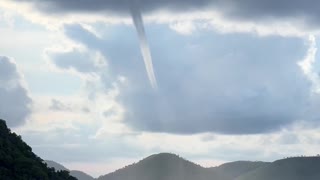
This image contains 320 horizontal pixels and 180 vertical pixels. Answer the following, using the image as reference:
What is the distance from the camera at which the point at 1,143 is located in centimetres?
19638

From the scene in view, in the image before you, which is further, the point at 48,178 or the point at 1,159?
the point at 48,178

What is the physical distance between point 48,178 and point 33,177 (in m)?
7.97

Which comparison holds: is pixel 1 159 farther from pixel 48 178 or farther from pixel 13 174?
pixel 48 178

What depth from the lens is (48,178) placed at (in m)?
200

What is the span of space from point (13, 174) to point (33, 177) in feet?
27.6

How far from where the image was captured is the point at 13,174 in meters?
185

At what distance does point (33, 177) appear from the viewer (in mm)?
192375

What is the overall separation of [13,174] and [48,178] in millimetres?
16360

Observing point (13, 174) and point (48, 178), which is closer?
point (13, 174)

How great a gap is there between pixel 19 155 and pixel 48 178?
1106 cm

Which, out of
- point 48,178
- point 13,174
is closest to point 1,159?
point 13,174

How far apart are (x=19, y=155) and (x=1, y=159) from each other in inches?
392

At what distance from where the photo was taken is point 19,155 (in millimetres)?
196625

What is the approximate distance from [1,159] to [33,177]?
11.0 m
